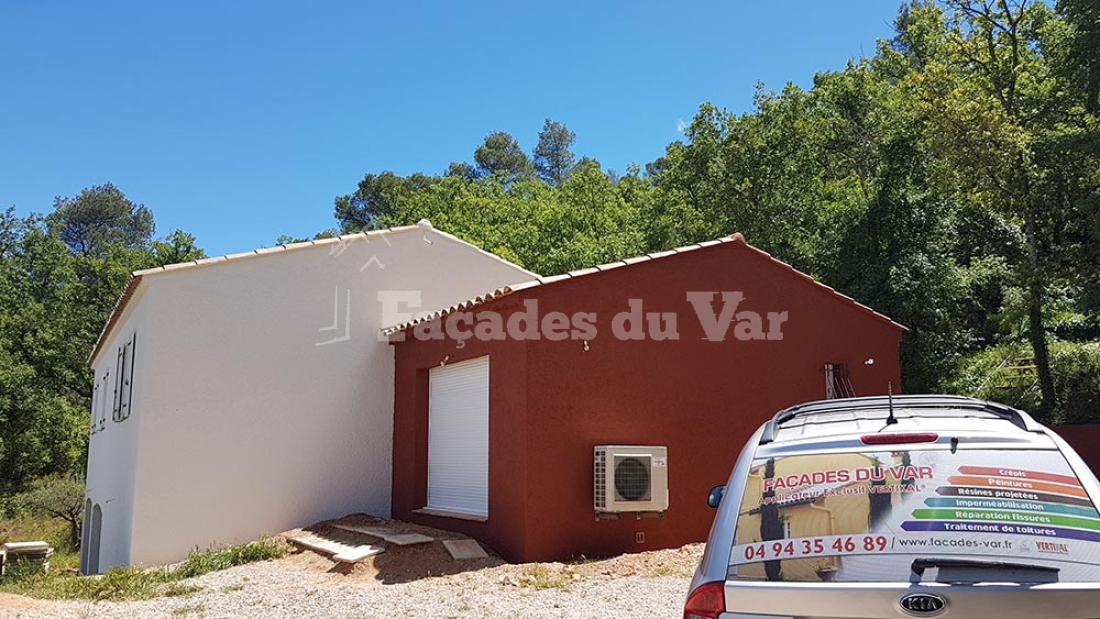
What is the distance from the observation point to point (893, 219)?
68.1 ft

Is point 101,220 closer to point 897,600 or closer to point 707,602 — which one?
point 707,602

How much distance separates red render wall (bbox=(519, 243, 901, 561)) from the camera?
984 centimetres

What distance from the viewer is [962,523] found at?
3.13 meters

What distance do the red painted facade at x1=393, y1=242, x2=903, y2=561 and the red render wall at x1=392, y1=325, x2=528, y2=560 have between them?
0.09ft

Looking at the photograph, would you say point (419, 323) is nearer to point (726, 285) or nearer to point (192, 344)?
point (192, 344)

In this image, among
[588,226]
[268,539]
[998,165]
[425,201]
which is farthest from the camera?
[425,201]

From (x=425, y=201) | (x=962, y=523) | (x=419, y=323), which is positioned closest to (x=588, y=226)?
(x=425, y=201)

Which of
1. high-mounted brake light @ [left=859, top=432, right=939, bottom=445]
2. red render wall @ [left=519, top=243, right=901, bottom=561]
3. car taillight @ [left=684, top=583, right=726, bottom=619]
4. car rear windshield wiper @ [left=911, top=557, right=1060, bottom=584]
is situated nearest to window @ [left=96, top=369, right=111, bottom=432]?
red render wall @ [left=519, top=243, right=901, bottom=561]

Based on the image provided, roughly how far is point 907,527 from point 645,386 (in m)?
7.43

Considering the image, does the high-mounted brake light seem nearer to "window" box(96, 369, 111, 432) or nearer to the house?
the house

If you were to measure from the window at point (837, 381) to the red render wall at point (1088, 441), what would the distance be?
18.9 feet

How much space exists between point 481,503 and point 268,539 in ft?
11.1

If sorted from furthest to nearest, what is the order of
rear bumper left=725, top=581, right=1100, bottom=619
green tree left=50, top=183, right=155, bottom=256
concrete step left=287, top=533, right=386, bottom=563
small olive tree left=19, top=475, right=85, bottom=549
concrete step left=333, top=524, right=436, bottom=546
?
green tree left=50, top=183, right=155, bottom=256
small olive tree left=19, top=475, right=85, bottom=549
concrete step left=333, top=524, right=436, bottom=546
concrete step left=287, top=533, right=386, bottom=563
rear bumper left=725, top=581, right=1100, bottom=619

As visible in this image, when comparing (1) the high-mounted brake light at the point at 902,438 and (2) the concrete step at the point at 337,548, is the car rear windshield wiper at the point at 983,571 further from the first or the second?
(2) the concrete step at the point at 337,548
